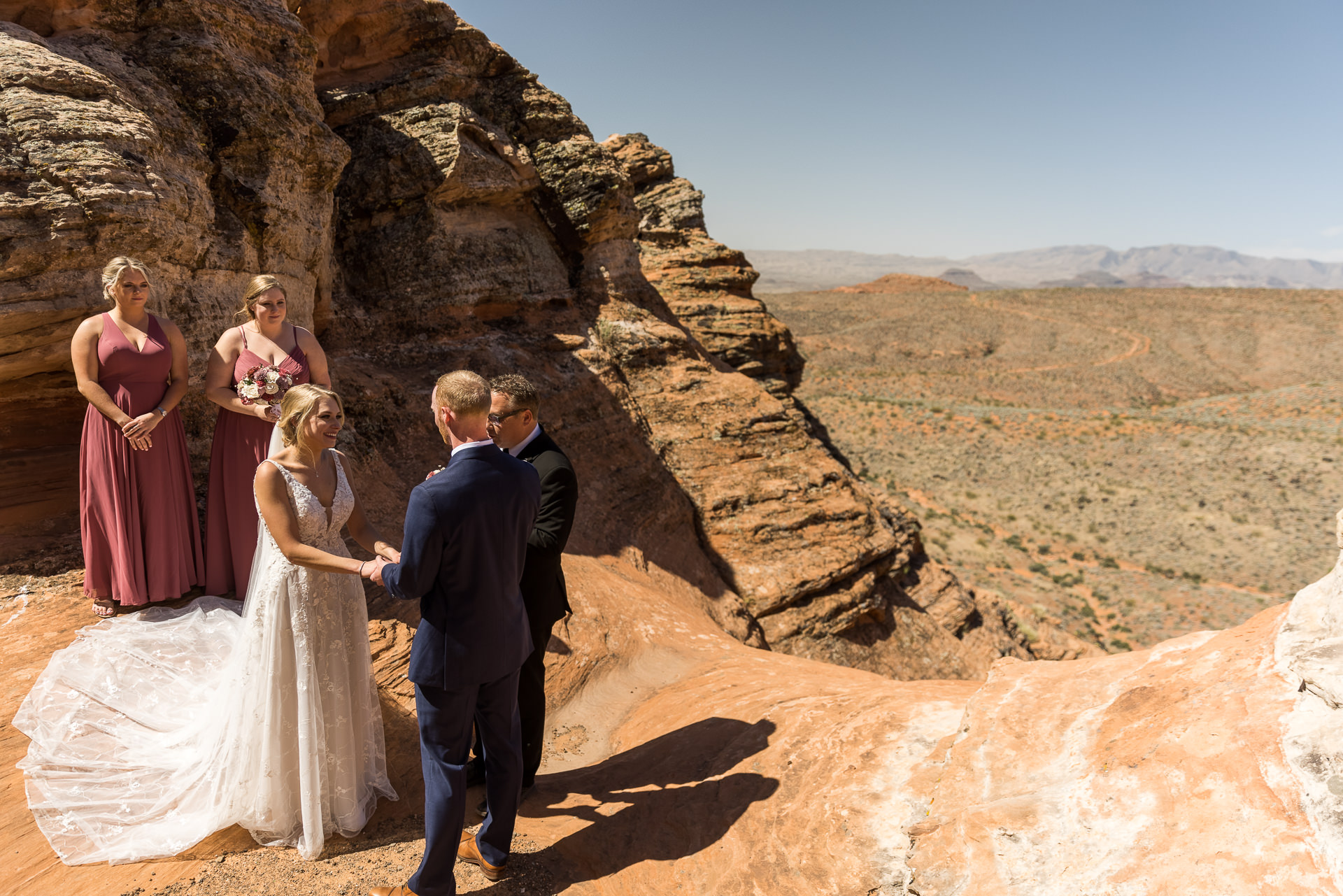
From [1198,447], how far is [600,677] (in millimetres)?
33798

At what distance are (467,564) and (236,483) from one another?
282 cm

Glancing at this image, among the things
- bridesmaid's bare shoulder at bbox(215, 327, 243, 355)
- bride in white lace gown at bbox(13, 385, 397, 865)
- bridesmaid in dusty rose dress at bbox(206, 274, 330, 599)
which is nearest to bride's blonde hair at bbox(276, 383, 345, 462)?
bride in white lace gown at bbox(13, 385, 397, 865)

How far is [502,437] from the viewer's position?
153 inches

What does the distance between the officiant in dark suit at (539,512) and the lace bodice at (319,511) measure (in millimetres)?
784

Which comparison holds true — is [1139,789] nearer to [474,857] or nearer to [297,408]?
[474,857]

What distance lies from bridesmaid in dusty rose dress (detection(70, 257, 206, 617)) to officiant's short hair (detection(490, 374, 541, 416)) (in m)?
2.46

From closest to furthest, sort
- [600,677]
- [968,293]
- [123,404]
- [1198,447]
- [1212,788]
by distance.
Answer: [1212,788] < [123,404] < [600,677] < [1198,447] < [968,293]

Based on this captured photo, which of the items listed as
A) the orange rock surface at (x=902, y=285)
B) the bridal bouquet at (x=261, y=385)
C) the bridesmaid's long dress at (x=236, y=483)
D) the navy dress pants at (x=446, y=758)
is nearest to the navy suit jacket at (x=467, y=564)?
the navy dress pants at (x=446, y=758)

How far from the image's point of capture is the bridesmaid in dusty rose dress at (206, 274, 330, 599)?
465cm

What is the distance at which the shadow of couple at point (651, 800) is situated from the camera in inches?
143

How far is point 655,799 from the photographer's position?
4.10 meters

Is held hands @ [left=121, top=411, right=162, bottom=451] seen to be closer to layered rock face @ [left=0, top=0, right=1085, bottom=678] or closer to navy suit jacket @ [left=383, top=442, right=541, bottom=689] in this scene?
layered rock face @ [left=0, top=0, right=1085, bottom=678]

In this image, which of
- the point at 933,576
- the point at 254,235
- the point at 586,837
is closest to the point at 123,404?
the point at 254,235

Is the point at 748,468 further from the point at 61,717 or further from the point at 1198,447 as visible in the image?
the point at 1198,447
